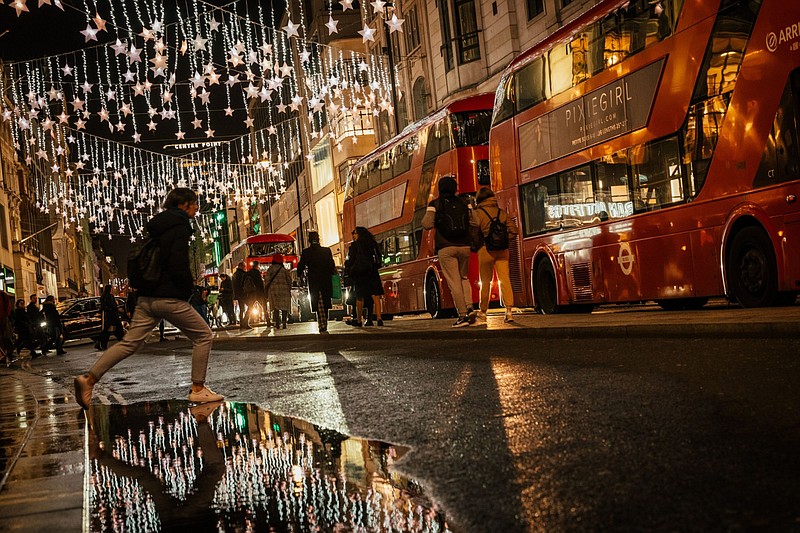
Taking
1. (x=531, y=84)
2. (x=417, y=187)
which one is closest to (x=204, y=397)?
(x=531, y=84)

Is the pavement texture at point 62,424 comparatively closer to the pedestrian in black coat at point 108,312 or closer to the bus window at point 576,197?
the bus window at point 576,197

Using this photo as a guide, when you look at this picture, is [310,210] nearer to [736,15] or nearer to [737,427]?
[736,15]

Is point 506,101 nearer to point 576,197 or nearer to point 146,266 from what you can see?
point 576,197

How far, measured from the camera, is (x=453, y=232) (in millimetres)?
13664

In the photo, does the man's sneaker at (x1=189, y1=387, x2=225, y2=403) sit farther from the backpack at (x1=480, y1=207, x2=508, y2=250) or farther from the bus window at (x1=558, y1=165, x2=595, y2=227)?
the bus window at (x1=558, y1=165, x2=595, y2=227)

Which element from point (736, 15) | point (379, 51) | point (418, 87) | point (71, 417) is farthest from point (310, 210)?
point (71, 417)

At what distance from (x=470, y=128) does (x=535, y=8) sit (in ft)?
41.0

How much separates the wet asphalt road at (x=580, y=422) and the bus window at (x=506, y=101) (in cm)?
798

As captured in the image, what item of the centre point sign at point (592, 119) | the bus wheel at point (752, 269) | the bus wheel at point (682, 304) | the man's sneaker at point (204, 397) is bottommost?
the man's sneaker at point (204, 397)

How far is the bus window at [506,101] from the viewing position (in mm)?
17688

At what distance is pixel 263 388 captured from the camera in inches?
350

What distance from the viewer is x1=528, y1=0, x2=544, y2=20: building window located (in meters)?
31.4

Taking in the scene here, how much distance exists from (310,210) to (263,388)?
186 ft

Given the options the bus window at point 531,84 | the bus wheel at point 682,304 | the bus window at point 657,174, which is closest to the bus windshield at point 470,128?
the bus window at point 531,84
